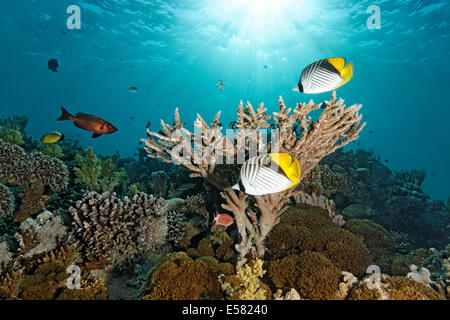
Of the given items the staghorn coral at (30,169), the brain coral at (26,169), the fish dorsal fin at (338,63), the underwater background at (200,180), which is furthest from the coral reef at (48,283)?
the fish dorsal fin at (338,63)

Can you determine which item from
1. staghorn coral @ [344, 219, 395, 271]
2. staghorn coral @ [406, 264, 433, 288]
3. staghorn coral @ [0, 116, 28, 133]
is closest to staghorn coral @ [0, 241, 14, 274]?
staghorn coral @ [406, 264, 433, 288]

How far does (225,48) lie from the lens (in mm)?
36625

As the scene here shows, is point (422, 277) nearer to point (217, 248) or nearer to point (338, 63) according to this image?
point (217, 248)

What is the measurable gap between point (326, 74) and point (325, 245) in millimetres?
3102

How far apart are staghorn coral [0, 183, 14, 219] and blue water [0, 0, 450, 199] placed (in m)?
14.3

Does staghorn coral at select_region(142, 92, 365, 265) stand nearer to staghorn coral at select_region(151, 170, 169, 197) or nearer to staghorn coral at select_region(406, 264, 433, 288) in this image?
staghorn coral at select_region(406, 264, 433, 288)

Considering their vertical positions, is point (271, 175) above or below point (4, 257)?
above

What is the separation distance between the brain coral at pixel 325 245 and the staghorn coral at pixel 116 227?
235 centimetres

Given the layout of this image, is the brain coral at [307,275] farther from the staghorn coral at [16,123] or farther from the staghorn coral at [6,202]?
the staghorn coral at [16,123]

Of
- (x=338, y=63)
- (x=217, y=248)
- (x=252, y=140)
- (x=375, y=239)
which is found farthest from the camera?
(x=375, y=239)

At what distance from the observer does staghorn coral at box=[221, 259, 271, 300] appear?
2.79 metres

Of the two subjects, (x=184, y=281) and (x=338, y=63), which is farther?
(x=184, y=281)

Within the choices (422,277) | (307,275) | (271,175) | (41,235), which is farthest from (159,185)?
(422,277)

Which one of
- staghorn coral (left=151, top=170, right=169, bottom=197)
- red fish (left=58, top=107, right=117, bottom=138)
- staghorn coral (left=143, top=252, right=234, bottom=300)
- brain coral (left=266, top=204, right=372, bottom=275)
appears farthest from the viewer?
staghorn coral (left=151, top=170, right=169, bottom=197)
